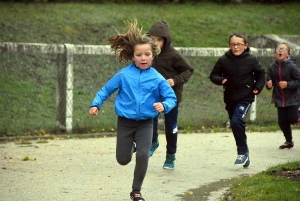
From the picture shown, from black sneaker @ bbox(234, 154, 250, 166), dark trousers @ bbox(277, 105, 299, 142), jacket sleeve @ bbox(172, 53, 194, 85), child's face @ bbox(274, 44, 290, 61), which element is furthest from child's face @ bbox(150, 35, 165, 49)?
dark trousers @ bbox(277, 105, 299, 142)

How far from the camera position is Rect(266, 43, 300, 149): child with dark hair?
11297 millimetres

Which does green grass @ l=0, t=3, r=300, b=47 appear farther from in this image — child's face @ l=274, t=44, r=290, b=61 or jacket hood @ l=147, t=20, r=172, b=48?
jacket hood @ l=147, t=20, r=172, b=48

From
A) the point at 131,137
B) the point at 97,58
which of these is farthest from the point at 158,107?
the point at 97,58

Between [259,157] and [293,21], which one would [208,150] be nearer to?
[259,157]

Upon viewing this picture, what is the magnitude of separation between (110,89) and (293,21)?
15580 millimetres

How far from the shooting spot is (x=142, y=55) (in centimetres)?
771

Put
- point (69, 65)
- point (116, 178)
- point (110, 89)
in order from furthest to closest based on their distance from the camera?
point (69, 65)
point (116, 178)
point (110, 89)

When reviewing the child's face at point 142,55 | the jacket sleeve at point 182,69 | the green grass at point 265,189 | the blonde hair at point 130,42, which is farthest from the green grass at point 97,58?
the green grass at point 265,189

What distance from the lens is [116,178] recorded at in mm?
8922

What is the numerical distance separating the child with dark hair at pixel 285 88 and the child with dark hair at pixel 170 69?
1.99m

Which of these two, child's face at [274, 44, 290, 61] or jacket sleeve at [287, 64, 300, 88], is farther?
child's face at [274, 44, 290, 61]

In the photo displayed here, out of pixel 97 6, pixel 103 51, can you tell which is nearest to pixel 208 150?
pixel 103 51

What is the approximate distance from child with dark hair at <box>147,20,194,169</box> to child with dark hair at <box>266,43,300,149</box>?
1.99 meters

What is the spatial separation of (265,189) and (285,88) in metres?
4.03
